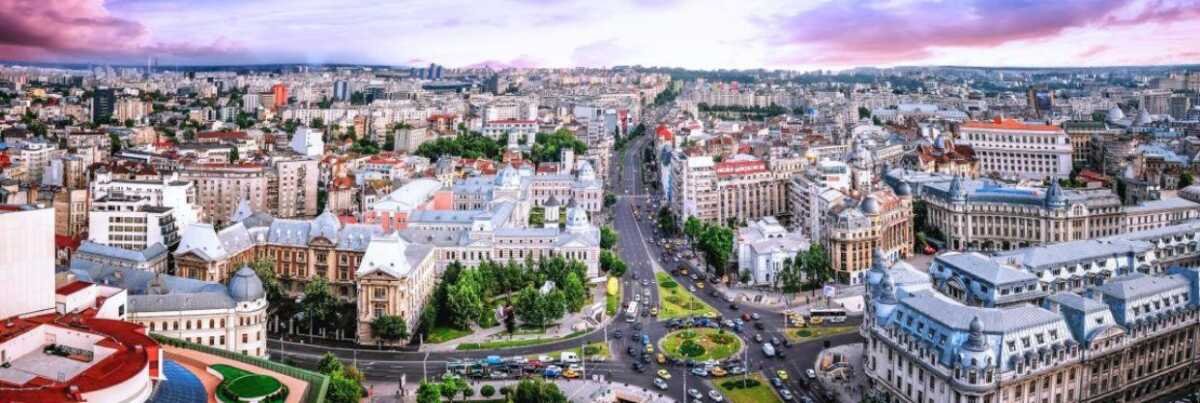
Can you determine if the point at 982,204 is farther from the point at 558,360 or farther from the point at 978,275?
the point at 558,360

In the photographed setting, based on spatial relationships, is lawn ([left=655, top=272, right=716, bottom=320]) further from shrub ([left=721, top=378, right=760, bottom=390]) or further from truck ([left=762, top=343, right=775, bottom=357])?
shrub ([left=721, top=378, right=760, bottom=390])

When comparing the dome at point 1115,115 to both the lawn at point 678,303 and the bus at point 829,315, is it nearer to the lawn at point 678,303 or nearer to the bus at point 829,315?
the lawn at point 678,303

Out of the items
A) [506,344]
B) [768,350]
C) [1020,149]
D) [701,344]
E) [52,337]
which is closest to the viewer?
[52,337]

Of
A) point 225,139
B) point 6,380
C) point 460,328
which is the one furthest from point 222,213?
point 6,380

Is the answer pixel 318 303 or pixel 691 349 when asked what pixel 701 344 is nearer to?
pixel 691 349

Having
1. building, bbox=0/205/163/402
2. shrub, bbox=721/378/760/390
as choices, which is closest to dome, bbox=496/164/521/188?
shrub, bbox=721/378/760/390

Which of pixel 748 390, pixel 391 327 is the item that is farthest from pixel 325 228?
pixel 748 390
